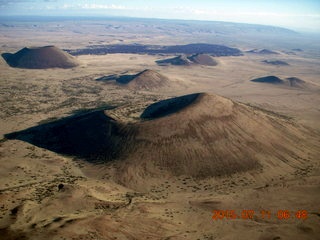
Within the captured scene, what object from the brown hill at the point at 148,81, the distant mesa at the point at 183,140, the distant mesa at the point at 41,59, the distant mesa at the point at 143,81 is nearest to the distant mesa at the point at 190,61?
the brown hill at the point at 148,81

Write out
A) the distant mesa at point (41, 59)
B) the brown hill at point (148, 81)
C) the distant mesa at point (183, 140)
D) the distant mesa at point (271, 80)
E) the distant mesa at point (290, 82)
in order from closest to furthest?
the distant mesa at point (183, 140) → the brown hill at point (148, 81) → the distant mesa at point (290, 82) → the distant mesa at point (271, 80) → the distant mesa at point (41, 59)

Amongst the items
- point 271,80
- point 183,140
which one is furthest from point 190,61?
point 183,140

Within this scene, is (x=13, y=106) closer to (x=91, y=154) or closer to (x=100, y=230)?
(x=91, y=154)

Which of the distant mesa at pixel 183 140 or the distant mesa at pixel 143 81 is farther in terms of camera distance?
the distant mesa at pixel 143 81

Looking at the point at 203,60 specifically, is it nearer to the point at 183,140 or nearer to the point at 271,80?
the point at 271,80

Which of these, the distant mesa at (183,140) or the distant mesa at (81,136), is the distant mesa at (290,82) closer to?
the distant mesa at (183,140)

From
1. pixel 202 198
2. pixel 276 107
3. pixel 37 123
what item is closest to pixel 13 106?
pixel 37 123
